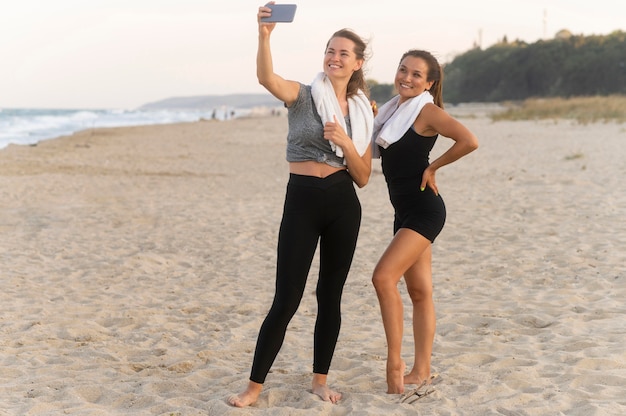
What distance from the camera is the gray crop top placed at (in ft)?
11.6

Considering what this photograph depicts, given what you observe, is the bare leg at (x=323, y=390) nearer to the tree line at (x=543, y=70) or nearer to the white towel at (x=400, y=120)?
the white towel at (x=400, y=120)

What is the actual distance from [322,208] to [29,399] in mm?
1984

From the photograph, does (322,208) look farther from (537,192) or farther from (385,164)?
(537,192)

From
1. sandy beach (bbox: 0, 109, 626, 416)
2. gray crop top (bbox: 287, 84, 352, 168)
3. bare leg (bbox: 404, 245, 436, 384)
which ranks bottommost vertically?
sandy beach (bbox: 0, 109, 626, 416)

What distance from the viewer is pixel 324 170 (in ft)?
11.8

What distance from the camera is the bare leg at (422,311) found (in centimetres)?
397

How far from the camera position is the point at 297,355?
4.96 metres

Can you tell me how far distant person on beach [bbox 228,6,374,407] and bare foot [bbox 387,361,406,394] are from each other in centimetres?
62

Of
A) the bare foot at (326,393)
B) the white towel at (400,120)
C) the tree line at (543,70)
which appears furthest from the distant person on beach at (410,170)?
the tree line at (543,70)

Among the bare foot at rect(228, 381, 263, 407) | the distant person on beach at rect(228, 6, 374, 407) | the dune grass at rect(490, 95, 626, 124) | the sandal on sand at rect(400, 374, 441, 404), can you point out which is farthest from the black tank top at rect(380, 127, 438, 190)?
the dune grass at rect(490, 95, 626, 124)

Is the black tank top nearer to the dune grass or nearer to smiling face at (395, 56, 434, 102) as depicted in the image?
smiling face at (395, 56, 434, 102)

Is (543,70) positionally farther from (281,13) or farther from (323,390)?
(281,13)

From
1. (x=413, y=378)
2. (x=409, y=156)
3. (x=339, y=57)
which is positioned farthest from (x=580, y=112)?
(x=339, y=57)

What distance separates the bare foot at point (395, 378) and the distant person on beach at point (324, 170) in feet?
2.04
